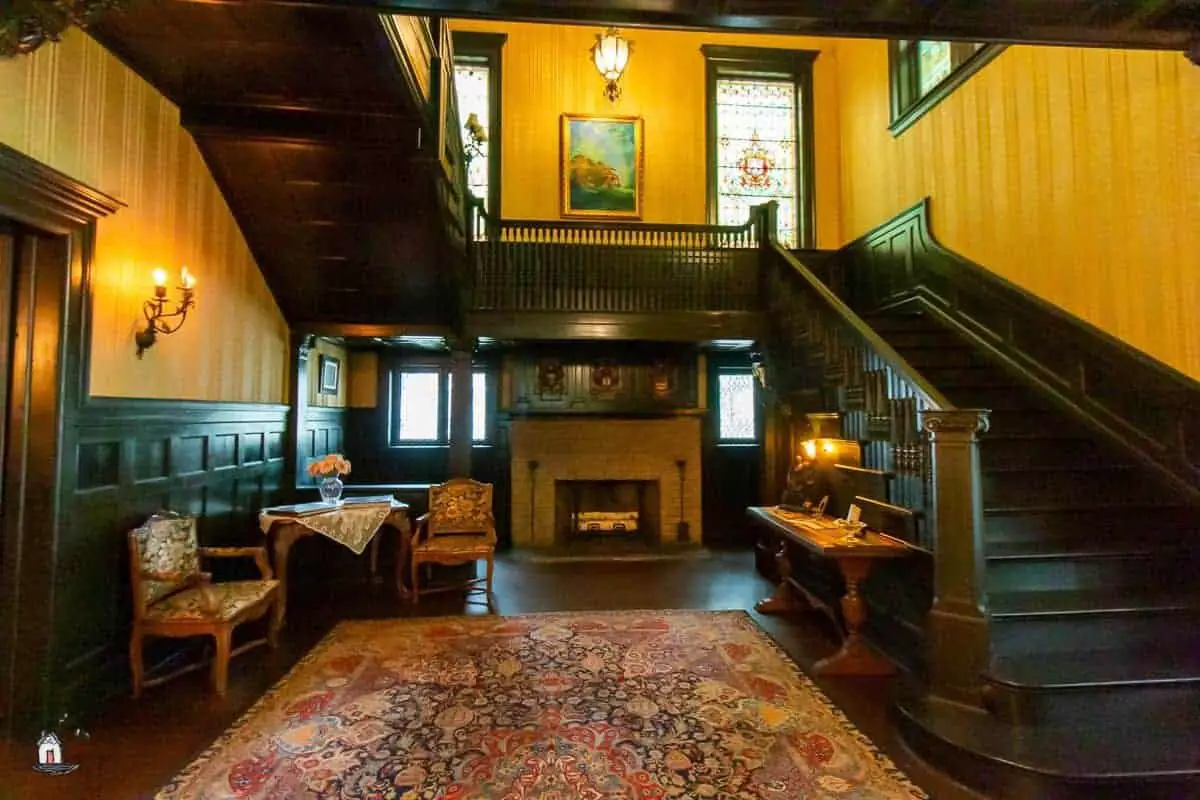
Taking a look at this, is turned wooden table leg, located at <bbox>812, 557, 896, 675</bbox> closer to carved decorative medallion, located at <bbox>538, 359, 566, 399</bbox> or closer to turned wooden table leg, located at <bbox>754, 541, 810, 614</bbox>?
turned wooden table leg, located at <bbox>754, 541, 810, 614</bbox>

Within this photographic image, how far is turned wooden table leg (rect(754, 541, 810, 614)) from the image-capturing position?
14.1 ft

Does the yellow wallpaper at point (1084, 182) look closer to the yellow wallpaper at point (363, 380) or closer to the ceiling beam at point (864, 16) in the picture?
the ceiling beam at point (864, 16)

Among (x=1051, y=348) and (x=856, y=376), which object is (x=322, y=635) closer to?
(x=856, y=376)

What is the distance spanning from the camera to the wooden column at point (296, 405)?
5.18 meters

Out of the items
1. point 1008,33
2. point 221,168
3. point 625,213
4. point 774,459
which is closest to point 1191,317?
point 1008,33

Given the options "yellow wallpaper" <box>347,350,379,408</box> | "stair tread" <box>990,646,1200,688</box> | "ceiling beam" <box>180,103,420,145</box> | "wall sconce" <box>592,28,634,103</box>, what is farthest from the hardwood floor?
"wall sconce" <box>592,28,634,103</box>

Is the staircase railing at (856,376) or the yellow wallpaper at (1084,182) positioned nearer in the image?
the staircase railing at (856,376)

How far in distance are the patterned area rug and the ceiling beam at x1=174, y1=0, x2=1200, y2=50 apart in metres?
2.80

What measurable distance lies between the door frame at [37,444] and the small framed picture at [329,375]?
328cm

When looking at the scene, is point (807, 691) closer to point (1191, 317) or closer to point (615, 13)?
point (1191, 317)

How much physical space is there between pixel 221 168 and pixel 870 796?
4.99m

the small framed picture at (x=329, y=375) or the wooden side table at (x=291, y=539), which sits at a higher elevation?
the small framed picture at (x=329, y=375)

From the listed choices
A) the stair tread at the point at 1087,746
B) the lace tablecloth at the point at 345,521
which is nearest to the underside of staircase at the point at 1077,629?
the stair tread at the point at 1087,746

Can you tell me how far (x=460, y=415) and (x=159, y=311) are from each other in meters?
2.65
